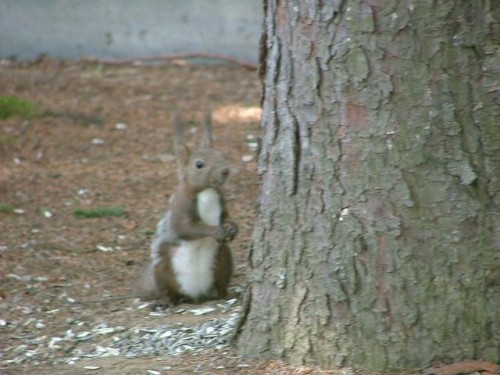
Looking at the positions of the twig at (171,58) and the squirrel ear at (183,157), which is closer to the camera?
the squirrel ear at (183,157)

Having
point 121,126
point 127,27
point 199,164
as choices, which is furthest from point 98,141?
point 199,164

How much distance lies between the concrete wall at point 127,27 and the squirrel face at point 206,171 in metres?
6.08

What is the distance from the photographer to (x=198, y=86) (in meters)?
11.3

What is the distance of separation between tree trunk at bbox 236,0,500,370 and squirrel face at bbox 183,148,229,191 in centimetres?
136

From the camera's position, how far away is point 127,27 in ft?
39.5

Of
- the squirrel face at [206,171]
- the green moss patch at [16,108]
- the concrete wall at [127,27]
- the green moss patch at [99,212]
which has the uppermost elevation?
the concrete wall at [127,27]

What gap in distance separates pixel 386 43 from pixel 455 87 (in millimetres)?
321

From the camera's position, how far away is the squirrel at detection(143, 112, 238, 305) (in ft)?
19.5

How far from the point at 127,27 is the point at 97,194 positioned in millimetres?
4159

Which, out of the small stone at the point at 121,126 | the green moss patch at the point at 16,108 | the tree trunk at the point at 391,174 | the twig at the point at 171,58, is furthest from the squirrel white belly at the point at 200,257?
the twig at the point at 171,58

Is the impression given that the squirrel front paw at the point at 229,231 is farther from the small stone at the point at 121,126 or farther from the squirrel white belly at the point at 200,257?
the small stone at the point at 121,126

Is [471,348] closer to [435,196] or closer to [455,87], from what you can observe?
[435,196]

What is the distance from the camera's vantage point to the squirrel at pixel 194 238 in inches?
234

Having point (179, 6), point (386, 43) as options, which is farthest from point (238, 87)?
point (386, 43)
